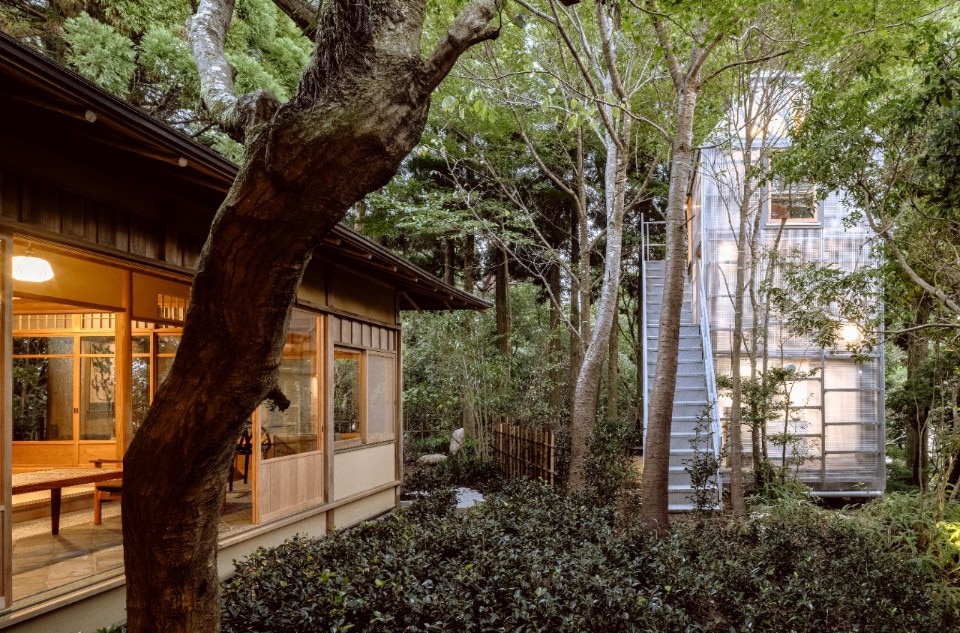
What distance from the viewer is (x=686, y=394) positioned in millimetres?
12180

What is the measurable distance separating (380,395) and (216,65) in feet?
19.6

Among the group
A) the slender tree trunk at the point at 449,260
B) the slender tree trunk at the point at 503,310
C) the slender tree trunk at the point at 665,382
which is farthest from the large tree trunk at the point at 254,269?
the slender tree trunk at the point at 449,260

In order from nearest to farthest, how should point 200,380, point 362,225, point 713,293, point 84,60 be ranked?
point 200,380 → point 84,60 → point 713,293 → point 362,225

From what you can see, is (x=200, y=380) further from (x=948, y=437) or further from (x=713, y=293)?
(x=713, y=293)

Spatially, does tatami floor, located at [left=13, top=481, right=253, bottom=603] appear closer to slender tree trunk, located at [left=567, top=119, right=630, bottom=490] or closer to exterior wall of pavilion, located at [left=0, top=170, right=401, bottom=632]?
exterior wall of pavilion, located at [left=0, top=170, right=401, bottom=632]

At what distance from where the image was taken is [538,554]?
15.8 feet

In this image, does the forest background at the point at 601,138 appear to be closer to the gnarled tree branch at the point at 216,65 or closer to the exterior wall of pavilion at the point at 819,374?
the gnarled tree branch at the point at 216,65

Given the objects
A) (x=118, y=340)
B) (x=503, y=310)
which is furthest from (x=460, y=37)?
(x=503, y=310)

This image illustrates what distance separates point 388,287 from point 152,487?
25.9 feet

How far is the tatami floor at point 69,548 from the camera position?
15.9 feet

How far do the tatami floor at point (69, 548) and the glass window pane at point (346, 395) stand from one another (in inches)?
56.0

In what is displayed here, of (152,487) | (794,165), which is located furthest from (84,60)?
(794,165)

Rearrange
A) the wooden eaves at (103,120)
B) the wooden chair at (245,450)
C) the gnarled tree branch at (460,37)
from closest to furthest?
1. the gnarled tree branch at (460,37)
2. the wooden eaves at (103,120)
3. the wooden chair at (245,450)

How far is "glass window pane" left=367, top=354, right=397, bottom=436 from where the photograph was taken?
9250 millimetres
